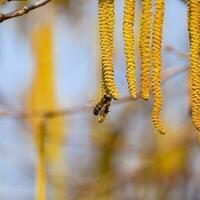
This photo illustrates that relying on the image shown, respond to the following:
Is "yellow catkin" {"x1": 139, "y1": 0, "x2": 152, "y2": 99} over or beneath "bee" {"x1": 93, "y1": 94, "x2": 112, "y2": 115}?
over

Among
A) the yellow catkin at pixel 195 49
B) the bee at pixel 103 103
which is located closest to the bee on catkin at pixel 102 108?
the bee at pixel 103 103

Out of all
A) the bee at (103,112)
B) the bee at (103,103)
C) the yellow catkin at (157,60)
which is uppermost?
the yellow catkin at (157,60)

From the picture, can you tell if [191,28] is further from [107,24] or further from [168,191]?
[168,191]

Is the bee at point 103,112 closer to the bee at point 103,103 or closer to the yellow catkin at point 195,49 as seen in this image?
the bee at point 103,103

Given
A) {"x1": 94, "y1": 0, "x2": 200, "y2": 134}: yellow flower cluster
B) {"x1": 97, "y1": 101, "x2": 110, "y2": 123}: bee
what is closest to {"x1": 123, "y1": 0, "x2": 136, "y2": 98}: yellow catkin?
{"x1": 94, "y1": 0, "x2": 200, "y2": 134}: yellow flower cluster

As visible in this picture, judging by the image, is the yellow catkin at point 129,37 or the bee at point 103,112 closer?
the yellow catkin at point 129,37

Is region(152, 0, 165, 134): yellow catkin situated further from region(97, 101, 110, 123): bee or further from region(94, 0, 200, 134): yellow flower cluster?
region(97, 101, 110, 123): bee

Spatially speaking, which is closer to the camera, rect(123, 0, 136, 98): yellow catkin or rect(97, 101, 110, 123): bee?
rect(123, 0, 136, 98): yellow catkin

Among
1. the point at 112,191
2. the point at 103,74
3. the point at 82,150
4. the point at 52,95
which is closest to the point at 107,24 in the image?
the point at 103,74

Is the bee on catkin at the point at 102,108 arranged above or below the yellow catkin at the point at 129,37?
below
